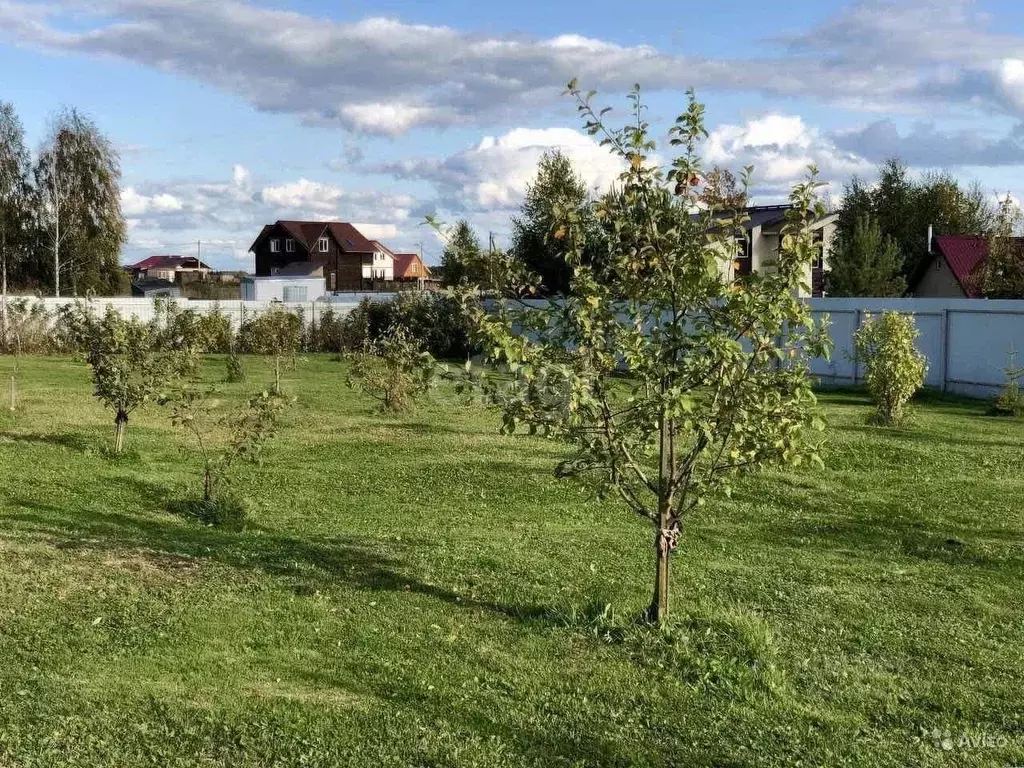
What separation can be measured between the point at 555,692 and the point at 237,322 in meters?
29.7

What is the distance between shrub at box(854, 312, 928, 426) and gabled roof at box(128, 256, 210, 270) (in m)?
85.2

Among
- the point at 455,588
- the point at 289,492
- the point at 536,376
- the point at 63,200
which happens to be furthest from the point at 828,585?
the point at 63,200

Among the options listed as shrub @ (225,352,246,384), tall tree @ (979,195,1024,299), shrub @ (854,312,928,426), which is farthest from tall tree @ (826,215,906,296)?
shrub @ (225,352,246,384)

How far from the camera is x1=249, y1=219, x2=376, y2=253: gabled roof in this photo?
67.4m

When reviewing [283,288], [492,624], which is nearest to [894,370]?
[492,624]

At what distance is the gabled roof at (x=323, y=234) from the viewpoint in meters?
67.4

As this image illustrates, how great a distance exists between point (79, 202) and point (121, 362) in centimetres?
3324

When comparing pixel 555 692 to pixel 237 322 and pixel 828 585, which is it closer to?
pixel 828 585

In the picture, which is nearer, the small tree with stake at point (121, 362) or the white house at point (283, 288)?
the small tree with stake at point (121, 362)

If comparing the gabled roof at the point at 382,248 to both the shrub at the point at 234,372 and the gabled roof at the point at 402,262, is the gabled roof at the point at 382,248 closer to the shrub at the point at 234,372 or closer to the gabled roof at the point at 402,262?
the gabled roof at the point at 402,262

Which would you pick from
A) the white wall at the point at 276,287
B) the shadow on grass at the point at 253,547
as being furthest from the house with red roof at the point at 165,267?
the shadow on grass at the point at 253,547

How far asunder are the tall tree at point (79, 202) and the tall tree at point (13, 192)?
0.63m

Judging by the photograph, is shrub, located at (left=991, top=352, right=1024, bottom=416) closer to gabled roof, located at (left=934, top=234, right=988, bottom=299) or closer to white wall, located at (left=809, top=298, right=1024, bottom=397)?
white wall, located at (left=809, top=298, right=1024, bottom=397)

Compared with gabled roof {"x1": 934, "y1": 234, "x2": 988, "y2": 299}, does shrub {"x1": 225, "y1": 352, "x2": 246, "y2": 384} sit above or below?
below
